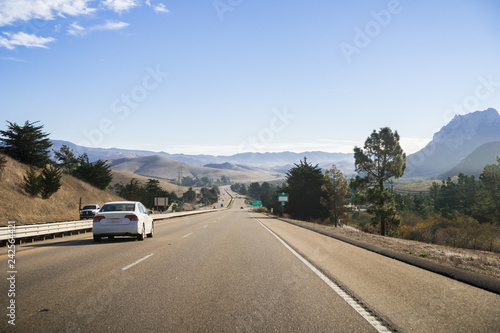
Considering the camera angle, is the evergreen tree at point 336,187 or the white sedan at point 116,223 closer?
the white sedan at point 116,223

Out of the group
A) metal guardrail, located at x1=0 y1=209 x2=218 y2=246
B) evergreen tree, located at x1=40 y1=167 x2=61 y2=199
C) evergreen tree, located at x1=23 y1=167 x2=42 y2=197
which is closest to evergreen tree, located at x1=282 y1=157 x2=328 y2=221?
evergreen tree, located at x1=40 y1=167 x2=61 y2=199

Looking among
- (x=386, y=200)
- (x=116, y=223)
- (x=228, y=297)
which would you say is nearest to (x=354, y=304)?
(x=228, y=297)

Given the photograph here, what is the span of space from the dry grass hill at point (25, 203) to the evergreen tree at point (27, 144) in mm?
1375

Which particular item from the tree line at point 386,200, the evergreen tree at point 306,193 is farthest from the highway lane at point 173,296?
the evergreen tree at point 306,193

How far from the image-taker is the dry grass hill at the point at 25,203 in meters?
31.2

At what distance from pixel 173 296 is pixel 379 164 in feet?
138

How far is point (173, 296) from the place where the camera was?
6.06 metres

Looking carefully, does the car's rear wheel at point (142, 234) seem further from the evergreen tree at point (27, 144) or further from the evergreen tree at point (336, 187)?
the evergreen tree at point (336, 187)

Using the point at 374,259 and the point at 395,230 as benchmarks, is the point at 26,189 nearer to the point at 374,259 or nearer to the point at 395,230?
the point at 374,259

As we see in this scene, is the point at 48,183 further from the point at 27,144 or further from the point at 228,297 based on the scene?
the point at 228,297

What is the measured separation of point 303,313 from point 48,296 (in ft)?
13.4

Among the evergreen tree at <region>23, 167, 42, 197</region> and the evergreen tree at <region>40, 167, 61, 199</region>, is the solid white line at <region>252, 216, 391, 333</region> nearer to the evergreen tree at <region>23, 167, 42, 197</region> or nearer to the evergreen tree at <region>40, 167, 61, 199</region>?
the evergreen tree at <region>23, 167, 42, 197</region>

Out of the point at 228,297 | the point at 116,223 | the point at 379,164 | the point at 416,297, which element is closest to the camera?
the point at 228,297

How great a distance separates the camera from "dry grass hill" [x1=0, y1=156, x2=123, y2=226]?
31.2 metres
